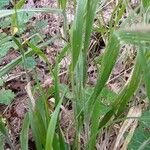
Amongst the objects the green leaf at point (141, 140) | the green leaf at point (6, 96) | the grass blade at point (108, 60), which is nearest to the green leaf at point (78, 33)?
the grass blade at point (108, 60)

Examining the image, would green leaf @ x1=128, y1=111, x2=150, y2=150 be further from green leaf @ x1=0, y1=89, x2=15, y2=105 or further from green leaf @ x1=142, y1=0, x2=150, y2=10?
green leaf @ x1=0, y1=89, x2=15, y2=105

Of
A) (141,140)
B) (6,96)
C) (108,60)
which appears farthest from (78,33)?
(6,96)

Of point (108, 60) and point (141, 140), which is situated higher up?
point (108, 60)

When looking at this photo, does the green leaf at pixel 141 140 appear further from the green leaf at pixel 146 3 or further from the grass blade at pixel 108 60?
the green leaf at pixel 146 3

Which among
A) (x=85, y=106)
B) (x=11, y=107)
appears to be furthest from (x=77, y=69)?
(x=11, y=107)

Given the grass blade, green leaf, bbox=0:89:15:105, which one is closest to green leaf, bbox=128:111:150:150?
the grass blade

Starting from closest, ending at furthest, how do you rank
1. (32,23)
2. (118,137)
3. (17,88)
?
(118,137) → (17,88) → (32,23)

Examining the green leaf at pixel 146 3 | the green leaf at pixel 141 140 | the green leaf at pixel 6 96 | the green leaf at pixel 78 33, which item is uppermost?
the green leaf at pixel 146 3

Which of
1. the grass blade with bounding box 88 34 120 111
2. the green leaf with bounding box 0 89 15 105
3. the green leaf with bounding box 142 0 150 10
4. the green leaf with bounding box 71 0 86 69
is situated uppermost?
the green leaf with bounding box 142 0 150 10

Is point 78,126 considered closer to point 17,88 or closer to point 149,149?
point 149,149

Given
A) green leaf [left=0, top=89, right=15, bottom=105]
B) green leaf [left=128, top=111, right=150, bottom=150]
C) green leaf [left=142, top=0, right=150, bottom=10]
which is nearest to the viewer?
green leaf [left=142, top=0, right=150, bottom=10]

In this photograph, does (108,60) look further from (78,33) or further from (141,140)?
(141,140)
